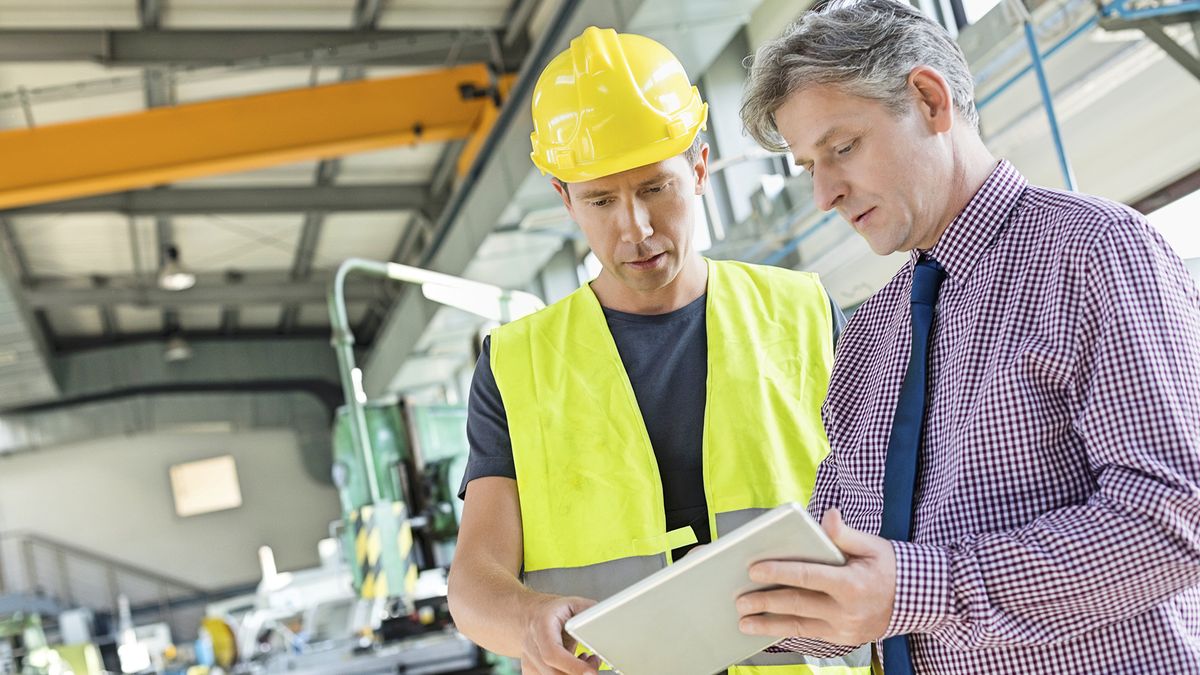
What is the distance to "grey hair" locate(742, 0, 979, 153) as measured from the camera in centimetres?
141

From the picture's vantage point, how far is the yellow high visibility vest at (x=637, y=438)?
1.82 m

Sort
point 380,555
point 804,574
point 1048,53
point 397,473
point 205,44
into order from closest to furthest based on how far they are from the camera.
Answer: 1. point 804,574
2. point 1048,53
3. point 380,555
4. point 397,473
5. point 205,44

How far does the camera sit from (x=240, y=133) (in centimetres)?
941

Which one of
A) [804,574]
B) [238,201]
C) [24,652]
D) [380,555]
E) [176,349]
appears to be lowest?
[24,652]

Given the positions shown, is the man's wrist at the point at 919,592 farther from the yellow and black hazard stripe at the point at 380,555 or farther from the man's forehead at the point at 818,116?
the yellow and black hazard stripe at the point at 380,555

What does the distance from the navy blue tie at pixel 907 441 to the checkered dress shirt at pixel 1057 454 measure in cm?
2

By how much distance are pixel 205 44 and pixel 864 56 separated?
8581mm

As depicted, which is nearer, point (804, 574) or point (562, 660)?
point (804, 574)

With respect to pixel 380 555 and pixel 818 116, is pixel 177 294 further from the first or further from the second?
pixel 818 116

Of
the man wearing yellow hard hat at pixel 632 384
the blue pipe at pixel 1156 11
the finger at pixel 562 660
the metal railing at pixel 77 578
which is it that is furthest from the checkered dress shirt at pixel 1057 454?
the metal railing at pixel 77 578

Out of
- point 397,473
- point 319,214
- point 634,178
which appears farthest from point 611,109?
point 319,214

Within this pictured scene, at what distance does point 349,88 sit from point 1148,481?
29.8 ft

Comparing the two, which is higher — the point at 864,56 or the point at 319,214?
the point at 319,214

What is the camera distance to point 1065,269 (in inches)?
48.4
